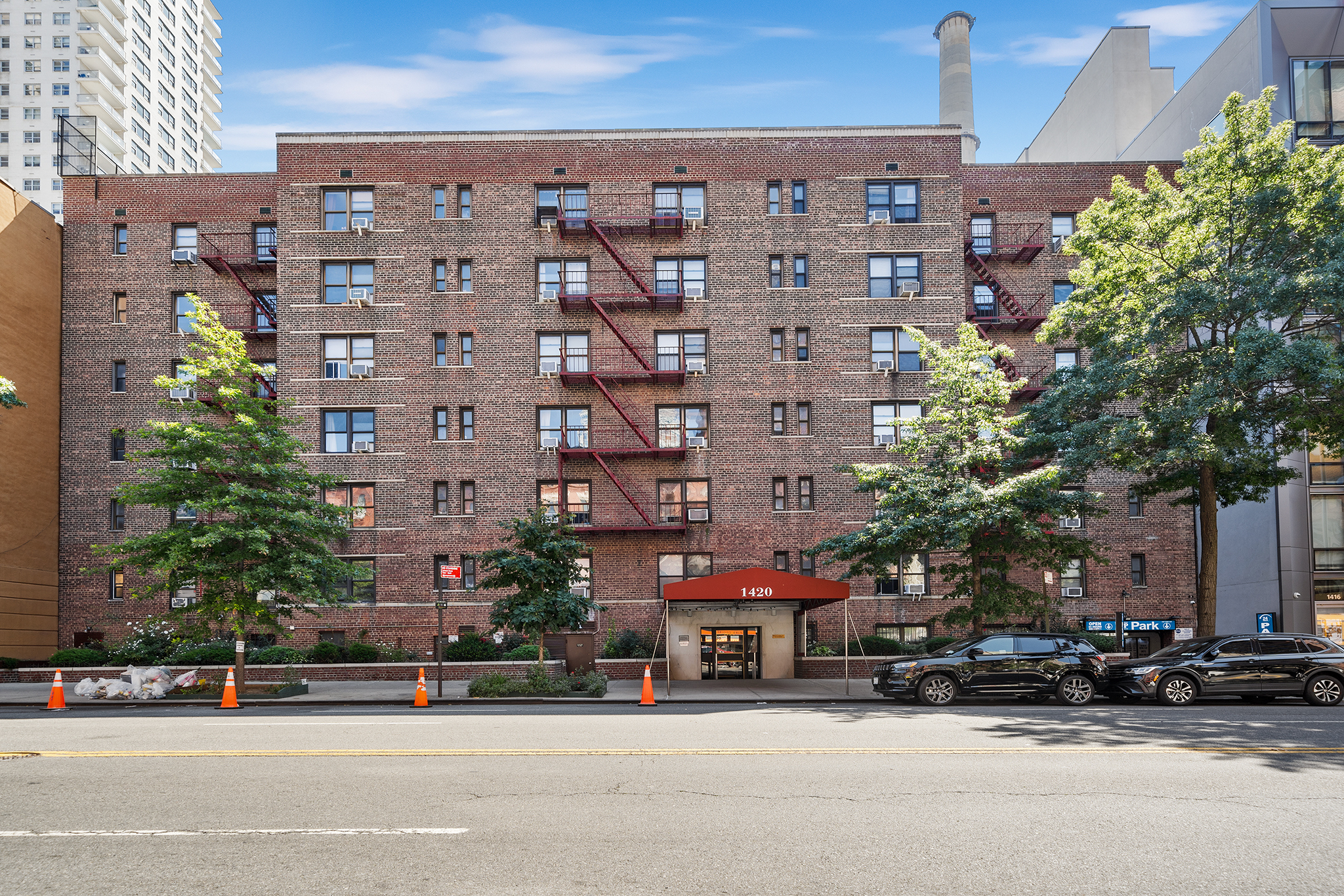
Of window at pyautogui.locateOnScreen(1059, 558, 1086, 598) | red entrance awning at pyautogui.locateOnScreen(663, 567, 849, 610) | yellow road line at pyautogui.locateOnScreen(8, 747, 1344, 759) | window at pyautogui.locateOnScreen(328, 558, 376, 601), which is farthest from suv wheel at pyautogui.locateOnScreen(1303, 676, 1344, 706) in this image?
window at pyautogui.locateOnScreen(328, 558, 376, 601)

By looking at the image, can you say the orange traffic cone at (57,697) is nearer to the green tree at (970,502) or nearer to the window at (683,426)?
the green tree at (970,502)

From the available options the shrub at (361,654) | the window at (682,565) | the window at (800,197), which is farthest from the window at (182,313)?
the window at (800,197)

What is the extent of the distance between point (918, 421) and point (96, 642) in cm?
3098

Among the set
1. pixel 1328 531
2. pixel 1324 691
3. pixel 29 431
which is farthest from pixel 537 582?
pixel 1328 531

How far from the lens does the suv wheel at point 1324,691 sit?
18.0 meters

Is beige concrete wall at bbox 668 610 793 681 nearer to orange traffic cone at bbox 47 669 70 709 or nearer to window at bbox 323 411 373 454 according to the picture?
window at bbox 323 411 373 454

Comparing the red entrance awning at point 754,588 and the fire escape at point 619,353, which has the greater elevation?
the fire escape at point 619,353

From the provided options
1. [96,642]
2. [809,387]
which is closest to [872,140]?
[809,387]

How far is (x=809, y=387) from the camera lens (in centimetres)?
3416

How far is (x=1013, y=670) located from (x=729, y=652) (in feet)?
42.8

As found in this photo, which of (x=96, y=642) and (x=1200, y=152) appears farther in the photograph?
(x=96, y=642)

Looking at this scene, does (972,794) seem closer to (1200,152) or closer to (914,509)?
(914,509)

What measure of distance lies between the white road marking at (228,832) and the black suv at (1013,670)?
13994 millimetres

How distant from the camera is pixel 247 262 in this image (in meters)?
35.1
